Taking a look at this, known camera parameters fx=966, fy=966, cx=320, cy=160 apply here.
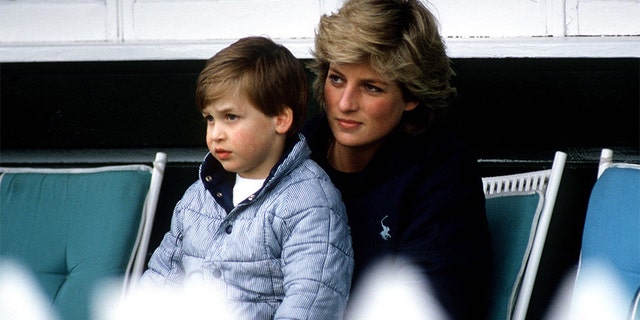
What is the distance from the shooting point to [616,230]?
2523 mm

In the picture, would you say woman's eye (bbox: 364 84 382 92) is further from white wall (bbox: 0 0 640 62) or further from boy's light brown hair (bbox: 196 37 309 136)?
white wall (bbox: 0 0 640 62)

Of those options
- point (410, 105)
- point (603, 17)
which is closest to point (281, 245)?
point (410, 105)

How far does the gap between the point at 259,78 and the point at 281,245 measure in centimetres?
41

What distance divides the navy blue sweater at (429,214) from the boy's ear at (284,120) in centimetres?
26

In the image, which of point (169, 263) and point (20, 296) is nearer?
point (169, 263)

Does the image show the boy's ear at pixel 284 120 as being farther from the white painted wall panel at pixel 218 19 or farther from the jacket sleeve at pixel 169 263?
the white painted wall panel at pixel 218 19

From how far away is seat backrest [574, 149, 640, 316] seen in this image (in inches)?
96.7

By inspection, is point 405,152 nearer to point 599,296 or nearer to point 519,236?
point 519,236

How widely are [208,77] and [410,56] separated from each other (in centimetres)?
52

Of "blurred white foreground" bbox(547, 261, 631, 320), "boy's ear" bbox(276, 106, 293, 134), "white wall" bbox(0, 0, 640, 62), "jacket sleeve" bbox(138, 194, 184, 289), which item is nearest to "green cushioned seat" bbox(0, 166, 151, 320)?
"jacket sleeve" bbox(138, 194, 184, 289)

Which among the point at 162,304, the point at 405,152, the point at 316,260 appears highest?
the point at 405,152

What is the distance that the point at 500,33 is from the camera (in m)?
3.44

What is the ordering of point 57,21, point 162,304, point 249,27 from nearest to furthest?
point 162,304 → point 249,27 → point 57,21

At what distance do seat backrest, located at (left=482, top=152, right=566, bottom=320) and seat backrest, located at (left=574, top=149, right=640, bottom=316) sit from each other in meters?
0.12
